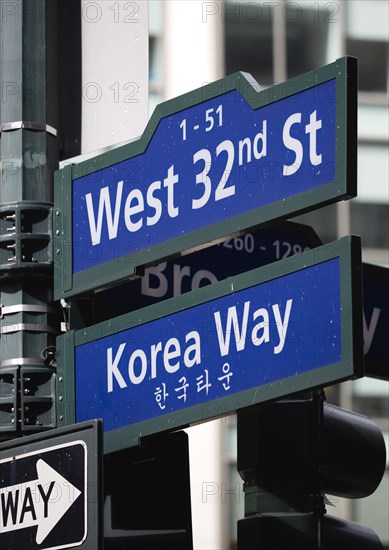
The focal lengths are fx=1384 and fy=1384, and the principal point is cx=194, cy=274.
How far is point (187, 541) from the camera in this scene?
4180 millimetres

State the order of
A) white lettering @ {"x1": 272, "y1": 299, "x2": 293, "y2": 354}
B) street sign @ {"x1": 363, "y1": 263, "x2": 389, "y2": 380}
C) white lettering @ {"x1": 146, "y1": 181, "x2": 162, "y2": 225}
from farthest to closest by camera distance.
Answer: street sign @ {"x1": 363, "y1": 263, "x2": 389, "y2": 380} < white lettering @ {"x1": 146, "y1": 181, "x2": 162, "y2": 225} < white lettering @ {"x1": 272, "y1": 299, "x2": 293, "y2": 354}

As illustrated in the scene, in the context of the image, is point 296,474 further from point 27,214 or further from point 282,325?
point 27,214

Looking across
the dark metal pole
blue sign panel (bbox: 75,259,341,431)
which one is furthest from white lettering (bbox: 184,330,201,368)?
the dark metal pole

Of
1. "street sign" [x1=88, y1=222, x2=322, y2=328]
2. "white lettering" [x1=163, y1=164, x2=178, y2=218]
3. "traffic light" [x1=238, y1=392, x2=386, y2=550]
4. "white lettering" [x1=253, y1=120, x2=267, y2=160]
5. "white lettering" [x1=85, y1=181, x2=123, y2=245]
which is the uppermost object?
"white lettering" [x1=253, y1=120, x2=267, y2=160]

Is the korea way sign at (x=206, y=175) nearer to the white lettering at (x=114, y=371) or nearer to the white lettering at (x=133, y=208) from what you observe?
the white lettering at (x=133, y=208)

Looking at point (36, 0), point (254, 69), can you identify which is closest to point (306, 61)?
point (254, 69)

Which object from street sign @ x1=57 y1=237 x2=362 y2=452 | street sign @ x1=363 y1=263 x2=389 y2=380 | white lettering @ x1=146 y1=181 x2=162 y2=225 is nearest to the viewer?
street sign @ x1=57 y1=237 x2=362 y2=452

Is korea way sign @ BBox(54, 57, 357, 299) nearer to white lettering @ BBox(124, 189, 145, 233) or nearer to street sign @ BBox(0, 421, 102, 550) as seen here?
white lettering @ BBox(124, 189, 145, 233)

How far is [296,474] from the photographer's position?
3992 millimetres

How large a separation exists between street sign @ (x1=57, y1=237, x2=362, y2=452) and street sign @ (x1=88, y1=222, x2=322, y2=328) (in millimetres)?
244

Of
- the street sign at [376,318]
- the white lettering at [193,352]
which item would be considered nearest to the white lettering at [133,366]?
the white lettering at [193,352]

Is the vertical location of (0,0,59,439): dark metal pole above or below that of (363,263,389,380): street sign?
above

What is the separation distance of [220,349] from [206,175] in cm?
52

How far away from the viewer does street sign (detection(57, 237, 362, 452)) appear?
3469 mm
